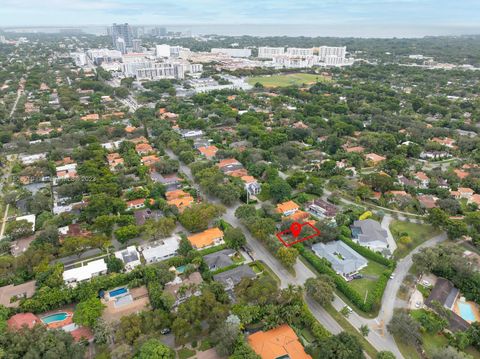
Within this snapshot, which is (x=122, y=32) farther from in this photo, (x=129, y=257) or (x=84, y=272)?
(x=84, y=272)

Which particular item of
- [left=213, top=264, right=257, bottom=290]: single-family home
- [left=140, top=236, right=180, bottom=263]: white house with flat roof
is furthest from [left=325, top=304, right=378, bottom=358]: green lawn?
[left=140, top=236, right=180, bottom=263]: white house with flat roof

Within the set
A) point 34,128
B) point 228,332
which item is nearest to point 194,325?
point 228,332

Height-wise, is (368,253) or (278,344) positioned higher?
(368,253)

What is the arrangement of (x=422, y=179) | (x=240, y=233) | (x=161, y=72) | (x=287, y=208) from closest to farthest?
(x=240, y=233)
(x=287, y=208)
(x=422, y=179)
(x=161, y=72)

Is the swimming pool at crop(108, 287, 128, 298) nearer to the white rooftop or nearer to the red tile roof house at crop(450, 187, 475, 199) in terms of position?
the white rooftop

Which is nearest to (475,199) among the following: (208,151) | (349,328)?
(349,328)

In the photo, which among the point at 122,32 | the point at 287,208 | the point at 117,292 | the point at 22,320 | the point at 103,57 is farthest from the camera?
the point at 122,32
